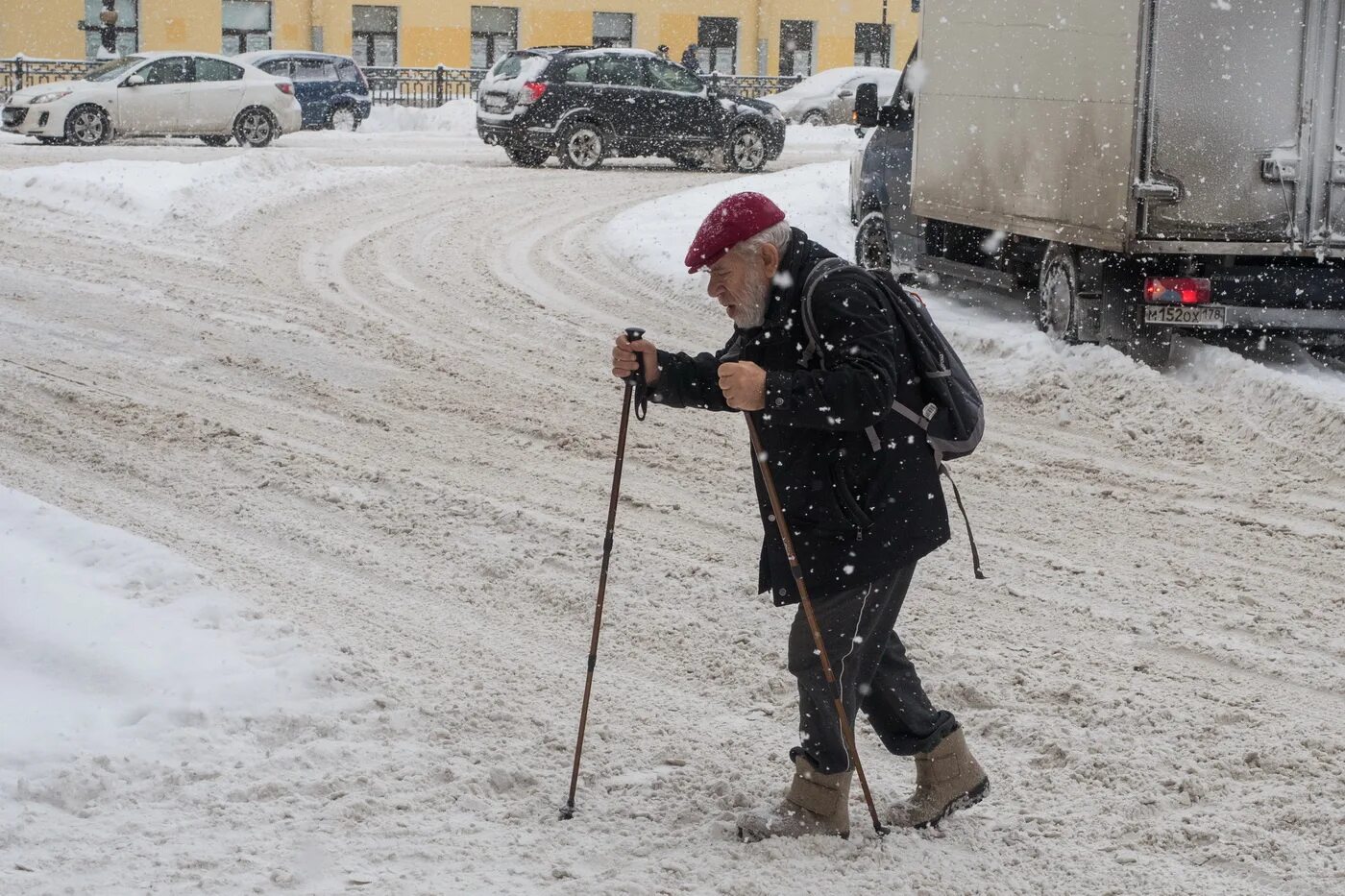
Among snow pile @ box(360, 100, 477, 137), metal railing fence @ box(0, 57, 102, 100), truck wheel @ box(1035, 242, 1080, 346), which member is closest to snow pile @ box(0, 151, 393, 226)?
truck wheel @ box(1035, 242, 1080, 346)

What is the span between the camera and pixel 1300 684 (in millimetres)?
5328

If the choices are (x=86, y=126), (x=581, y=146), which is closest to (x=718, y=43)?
(x=581, y=146)

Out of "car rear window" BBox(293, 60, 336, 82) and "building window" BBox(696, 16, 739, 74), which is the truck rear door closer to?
"car rear window" BBox(293, 60, 336, 82)

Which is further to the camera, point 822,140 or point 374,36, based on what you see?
point 374,36

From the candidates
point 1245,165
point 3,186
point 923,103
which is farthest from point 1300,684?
point 3,186

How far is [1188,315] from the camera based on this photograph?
9.93 m

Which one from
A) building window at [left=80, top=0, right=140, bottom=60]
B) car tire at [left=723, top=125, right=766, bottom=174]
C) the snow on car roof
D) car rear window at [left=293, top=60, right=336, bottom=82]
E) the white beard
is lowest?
the white beard

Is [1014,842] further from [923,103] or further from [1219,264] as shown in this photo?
[923,103]

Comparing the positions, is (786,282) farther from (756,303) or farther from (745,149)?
(745,149)

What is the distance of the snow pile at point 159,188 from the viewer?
16141 mm

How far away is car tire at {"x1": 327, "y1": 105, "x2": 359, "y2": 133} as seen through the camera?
32875 millimetres

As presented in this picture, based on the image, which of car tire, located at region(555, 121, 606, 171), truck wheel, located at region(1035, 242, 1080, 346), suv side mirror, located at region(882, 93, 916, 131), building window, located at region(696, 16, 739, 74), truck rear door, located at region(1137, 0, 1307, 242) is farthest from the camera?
building window, located at region(696, 16, 739, 74)

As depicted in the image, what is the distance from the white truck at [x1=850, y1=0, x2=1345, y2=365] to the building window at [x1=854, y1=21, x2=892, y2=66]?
1479 inches

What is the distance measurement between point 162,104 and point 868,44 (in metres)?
27.2
